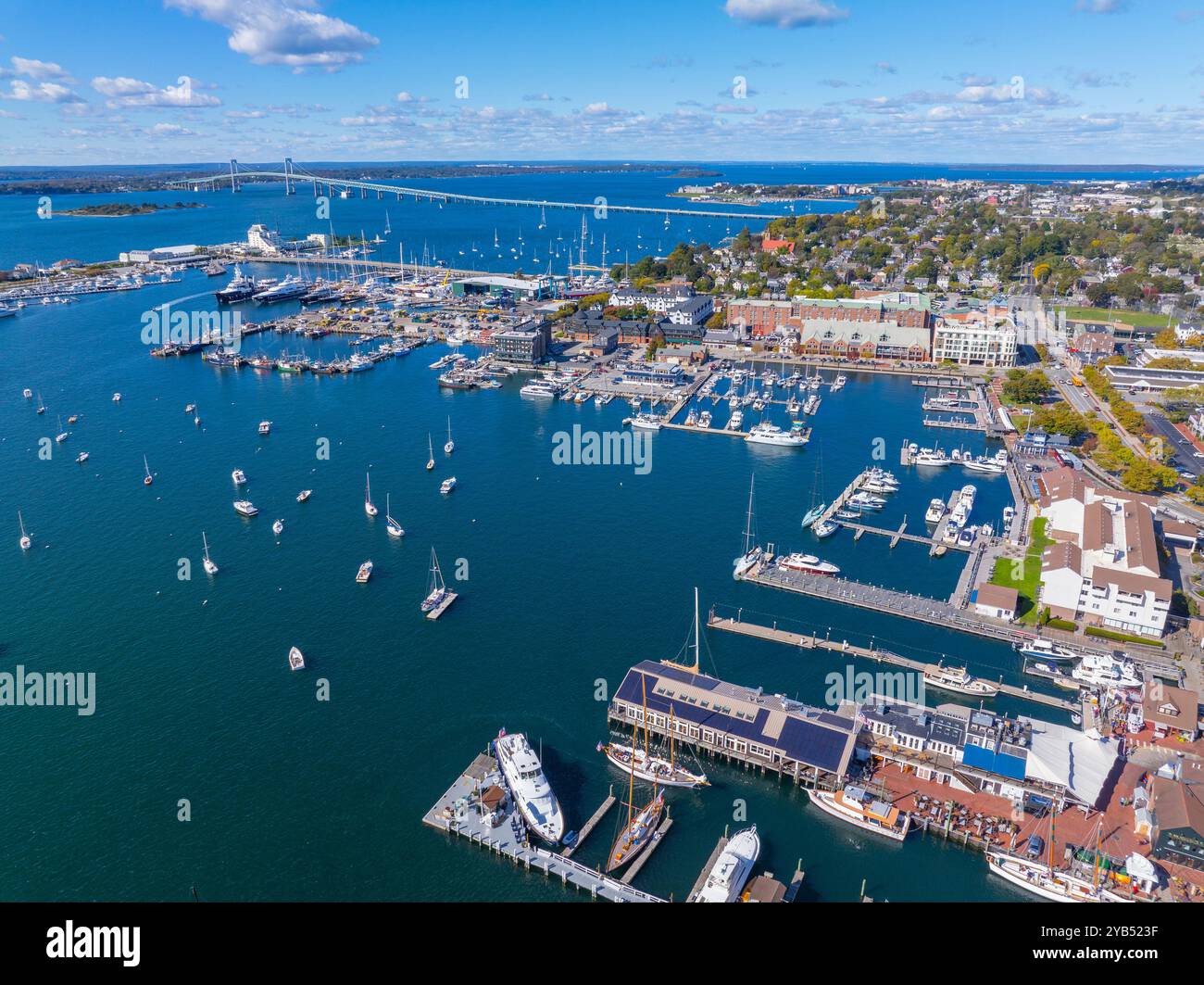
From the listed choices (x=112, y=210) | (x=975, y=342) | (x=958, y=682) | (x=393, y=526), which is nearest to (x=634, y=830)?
(x=958, y=682)

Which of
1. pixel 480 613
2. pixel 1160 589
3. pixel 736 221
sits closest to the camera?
pixel 1160 589

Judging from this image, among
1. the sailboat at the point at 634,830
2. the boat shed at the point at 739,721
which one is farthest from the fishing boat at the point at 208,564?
the sailboat at the point at 634,830

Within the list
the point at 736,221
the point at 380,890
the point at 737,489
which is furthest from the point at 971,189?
the point at 380,890

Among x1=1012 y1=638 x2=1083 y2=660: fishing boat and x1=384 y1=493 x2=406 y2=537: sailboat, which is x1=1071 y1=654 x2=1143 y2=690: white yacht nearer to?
x1=1012 y1=638 x2=1083 y2=660: fishing boat

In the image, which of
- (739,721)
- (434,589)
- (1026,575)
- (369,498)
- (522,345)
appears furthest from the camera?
(522,345)

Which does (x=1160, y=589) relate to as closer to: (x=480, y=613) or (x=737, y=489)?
(x=737, y=489)

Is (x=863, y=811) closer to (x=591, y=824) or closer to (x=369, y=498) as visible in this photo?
(x=591, y=824)
